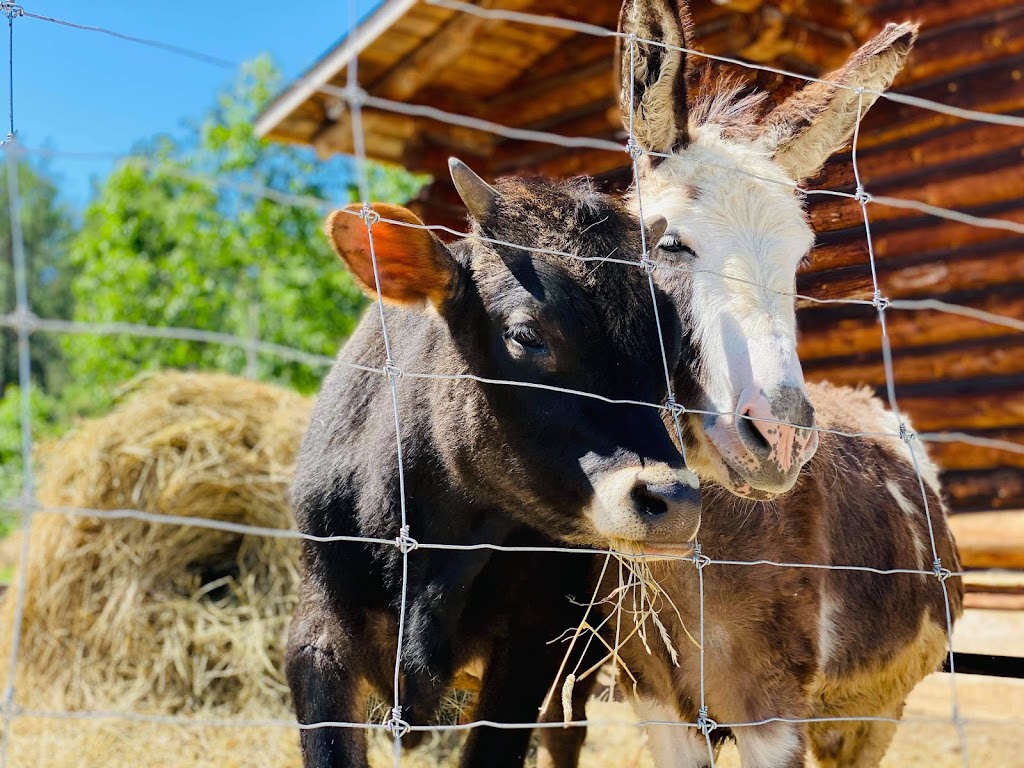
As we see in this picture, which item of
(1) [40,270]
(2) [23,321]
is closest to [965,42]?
(2) [23,321]

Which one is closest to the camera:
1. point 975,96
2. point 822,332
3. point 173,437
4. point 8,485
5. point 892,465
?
point 892,465

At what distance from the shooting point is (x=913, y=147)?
691 cm

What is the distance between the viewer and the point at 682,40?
10.0 ft

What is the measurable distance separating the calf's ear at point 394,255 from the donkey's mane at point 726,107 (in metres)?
1.05

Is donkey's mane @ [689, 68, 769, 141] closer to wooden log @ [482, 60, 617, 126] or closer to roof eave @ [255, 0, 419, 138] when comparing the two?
roof eave @ [255, 0, 419, 138]

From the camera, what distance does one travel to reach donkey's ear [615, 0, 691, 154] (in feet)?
Answer: 9.92

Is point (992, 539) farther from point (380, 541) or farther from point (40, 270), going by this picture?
point (40, 270)

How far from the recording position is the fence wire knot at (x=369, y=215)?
2.52 meters

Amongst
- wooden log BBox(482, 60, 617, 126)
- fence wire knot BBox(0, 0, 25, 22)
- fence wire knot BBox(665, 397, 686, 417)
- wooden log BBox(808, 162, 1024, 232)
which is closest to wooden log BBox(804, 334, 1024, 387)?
wooden log BBox(808, 162, 1024, 232)

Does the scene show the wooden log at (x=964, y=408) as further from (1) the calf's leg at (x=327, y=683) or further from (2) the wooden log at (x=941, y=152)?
(1) the calf's leg at (x=327, y=683)

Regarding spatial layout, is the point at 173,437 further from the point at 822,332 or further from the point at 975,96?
the point at 975,96

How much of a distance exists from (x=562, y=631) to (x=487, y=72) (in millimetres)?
5767

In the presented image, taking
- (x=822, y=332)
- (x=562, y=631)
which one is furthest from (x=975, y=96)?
(x=562, y=631)

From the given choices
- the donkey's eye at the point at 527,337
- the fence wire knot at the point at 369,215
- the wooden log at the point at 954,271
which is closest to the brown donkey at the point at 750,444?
the donkey's eye at the point at 527,337
